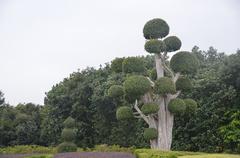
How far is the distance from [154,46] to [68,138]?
7.55 metres

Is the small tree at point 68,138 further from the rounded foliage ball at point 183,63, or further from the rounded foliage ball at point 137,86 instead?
the rounded foliage ball at point 183,63

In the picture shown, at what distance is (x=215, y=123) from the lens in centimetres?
1891

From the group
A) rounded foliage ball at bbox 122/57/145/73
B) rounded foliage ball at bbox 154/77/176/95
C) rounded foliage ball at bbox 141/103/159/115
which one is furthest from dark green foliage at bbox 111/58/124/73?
rounded foliage ball at bbox 141/103/159/115

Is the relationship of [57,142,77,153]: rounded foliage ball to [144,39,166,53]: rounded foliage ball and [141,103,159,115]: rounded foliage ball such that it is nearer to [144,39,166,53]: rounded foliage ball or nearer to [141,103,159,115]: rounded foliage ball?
[141,103,159,115]: rounded foliage ball

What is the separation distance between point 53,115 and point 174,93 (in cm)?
1126

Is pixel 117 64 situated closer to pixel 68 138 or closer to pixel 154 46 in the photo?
pixel 154 46

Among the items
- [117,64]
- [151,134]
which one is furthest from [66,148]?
[151,134]

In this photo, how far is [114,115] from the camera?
23828mm

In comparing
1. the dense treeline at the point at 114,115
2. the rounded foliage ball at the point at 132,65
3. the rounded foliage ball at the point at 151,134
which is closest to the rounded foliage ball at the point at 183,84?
the dense treeline at the point at 114,115

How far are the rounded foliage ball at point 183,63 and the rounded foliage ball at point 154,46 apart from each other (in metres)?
0.75

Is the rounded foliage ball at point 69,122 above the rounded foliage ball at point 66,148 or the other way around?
above

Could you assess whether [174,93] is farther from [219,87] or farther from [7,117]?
[7,117]

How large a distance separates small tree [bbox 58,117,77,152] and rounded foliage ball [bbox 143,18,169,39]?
6977mm

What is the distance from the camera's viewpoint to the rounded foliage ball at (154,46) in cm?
1697
